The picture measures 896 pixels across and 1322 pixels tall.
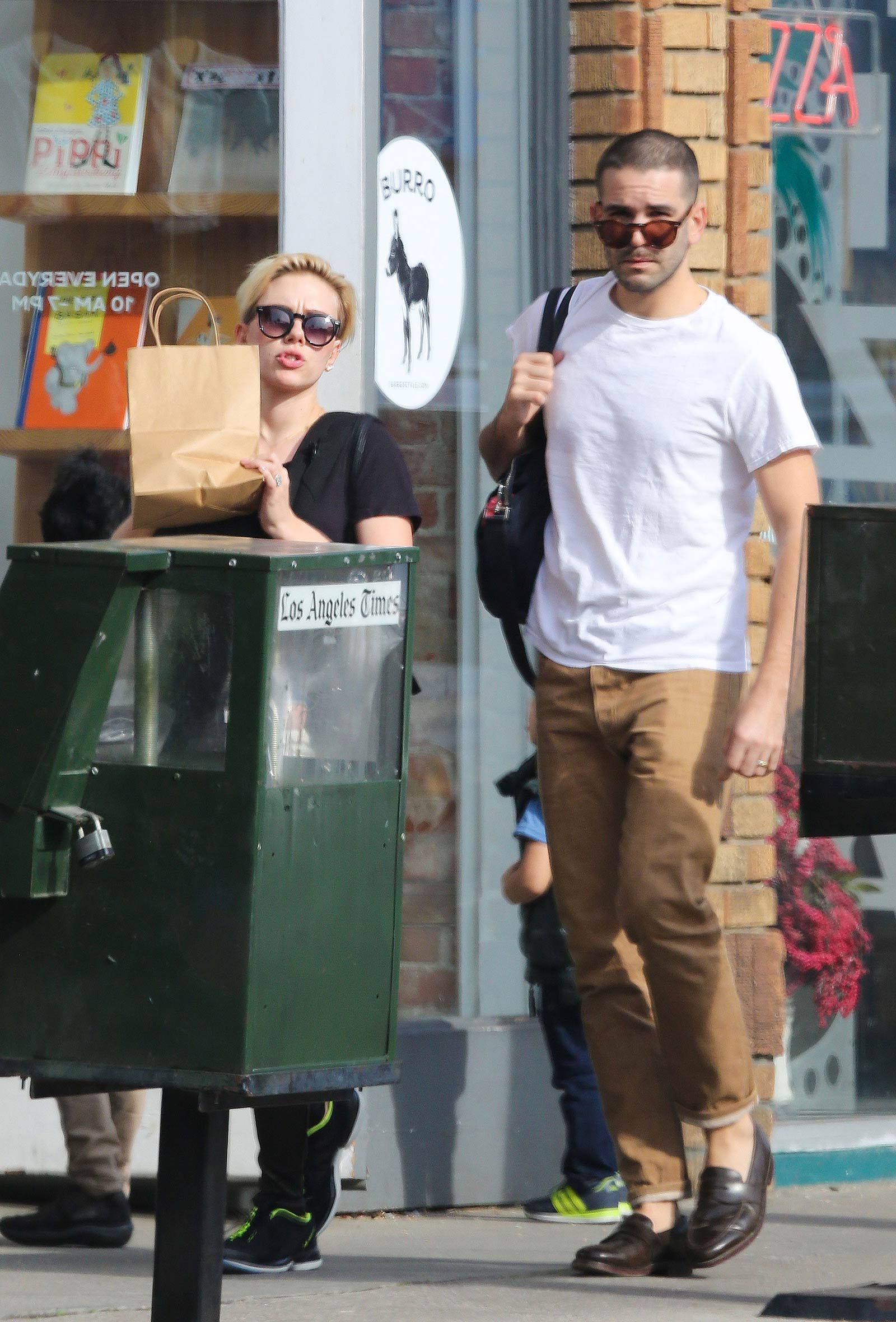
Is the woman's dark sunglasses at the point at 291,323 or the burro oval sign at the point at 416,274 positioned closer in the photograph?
the woman's dark sunglasses at the point at 291,323

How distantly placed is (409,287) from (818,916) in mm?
2059

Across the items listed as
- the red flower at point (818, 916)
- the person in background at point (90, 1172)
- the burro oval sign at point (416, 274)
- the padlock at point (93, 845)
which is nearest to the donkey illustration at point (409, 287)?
the burro oval sign at point (416, 274)

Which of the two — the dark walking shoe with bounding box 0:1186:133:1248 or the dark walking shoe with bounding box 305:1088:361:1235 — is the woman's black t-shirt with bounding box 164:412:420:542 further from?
the dark walking shoe with bounding box 0:1186:133:1248

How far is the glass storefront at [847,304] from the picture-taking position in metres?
5.99

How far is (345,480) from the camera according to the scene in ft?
13.4

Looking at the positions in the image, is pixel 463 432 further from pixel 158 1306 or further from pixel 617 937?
pixel 158 1306

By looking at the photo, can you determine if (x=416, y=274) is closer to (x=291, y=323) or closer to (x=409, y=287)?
(x=409, y=287)

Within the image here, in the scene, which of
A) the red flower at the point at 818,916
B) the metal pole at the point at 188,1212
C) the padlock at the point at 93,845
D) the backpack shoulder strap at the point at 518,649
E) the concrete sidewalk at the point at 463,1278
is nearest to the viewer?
the padlock at the point at 93,845

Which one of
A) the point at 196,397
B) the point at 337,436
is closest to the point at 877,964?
the point at 337,436

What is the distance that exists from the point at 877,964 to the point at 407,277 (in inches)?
93.9

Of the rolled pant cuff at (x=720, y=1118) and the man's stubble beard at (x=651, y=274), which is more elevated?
the man's stubble beard at (x=651, y=274)

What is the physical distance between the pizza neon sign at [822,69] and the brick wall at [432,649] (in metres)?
1.08

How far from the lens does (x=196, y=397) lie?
12.1ft

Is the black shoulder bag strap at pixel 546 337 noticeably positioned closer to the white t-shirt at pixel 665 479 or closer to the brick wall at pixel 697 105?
the white t-shirt at pixel 665 479
